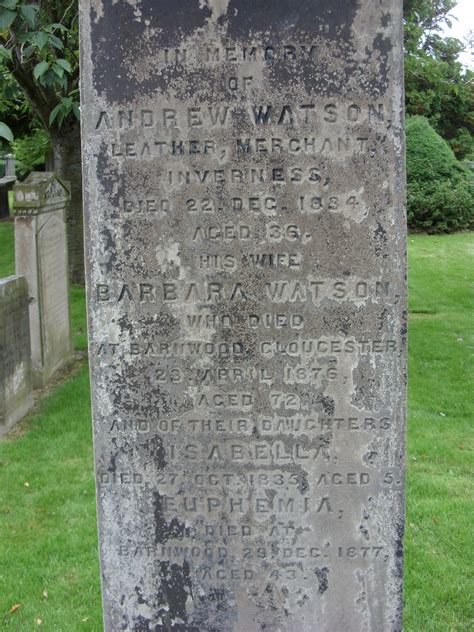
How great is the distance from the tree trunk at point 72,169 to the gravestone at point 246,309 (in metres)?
9.19

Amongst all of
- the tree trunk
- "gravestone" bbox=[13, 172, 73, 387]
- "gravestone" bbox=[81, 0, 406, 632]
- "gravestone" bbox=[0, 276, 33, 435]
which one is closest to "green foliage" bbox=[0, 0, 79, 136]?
the tree trunk

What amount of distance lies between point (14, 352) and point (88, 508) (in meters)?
2.08

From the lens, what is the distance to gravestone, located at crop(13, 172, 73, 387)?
7609 mm

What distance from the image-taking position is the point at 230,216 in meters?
2.77

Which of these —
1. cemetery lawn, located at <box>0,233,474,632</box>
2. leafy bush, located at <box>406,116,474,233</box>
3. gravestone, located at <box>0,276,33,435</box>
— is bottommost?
cemetery lawn, located at <box>0,233,474,632</box>

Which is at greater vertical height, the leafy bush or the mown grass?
the leafy bush

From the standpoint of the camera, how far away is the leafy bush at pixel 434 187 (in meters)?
18.6

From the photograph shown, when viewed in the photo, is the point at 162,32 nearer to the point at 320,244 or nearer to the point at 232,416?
the point at 320,244

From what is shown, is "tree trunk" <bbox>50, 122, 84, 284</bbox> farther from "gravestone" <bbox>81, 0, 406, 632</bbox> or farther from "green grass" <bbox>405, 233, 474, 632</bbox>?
"gravestone" <bbox>81, 0, 406, 632</bbox>

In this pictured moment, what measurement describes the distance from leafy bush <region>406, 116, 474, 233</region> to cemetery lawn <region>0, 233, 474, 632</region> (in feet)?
32.4

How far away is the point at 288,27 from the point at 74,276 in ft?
34.4

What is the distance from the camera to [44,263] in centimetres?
786

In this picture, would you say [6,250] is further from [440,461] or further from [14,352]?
[440,461]

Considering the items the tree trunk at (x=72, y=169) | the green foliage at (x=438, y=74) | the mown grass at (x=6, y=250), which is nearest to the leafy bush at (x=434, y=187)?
the green foliage at (x=438, y=74)
